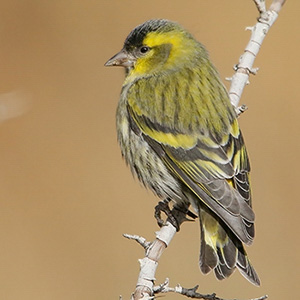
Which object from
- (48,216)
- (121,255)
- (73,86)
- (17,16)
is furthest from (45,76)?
(121,255)

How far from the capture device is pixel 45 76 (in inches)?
384

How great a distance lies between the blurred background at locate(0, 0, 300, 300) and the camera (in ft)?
26.5

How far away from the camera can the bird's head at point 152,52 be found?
576 centimetres

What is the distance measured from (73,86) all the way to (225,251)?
16.8 ft

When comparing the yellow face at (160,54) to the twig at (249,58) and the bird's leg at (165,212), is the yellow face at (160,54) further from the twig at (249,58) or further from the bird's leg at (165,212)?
the bird's leg at (165,212)

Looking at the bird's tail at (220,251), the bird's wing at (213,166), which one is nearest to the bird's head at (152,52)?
the bird's wing at (213,166)

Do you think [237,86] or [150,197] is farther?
[150,197]

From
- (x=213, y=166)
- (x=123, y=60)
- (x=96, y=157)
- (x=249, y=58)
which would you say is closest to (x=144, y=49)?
(x=123, y=60)

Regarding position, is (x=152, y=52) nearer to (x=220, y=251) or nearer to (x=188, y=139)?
(x=188, y=139)

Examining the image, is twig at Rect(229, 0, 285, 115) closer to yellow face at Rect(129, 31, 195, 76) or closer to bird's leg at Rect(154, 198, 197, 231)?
yellow face at Rect(129, 31, 195, 76)

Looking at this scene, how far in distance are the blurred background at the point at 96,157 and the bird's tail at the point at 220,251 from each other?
2755mm

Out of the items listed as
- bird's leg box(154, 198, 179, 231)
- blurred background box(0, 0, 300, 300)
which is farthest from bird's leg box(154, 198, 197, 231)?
blurred background box(0, 0, 300, 300)

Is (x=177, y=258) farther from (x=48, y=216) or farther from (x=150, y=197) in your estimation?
(x=48, y=216)

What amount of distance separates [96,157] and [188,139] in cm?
418
